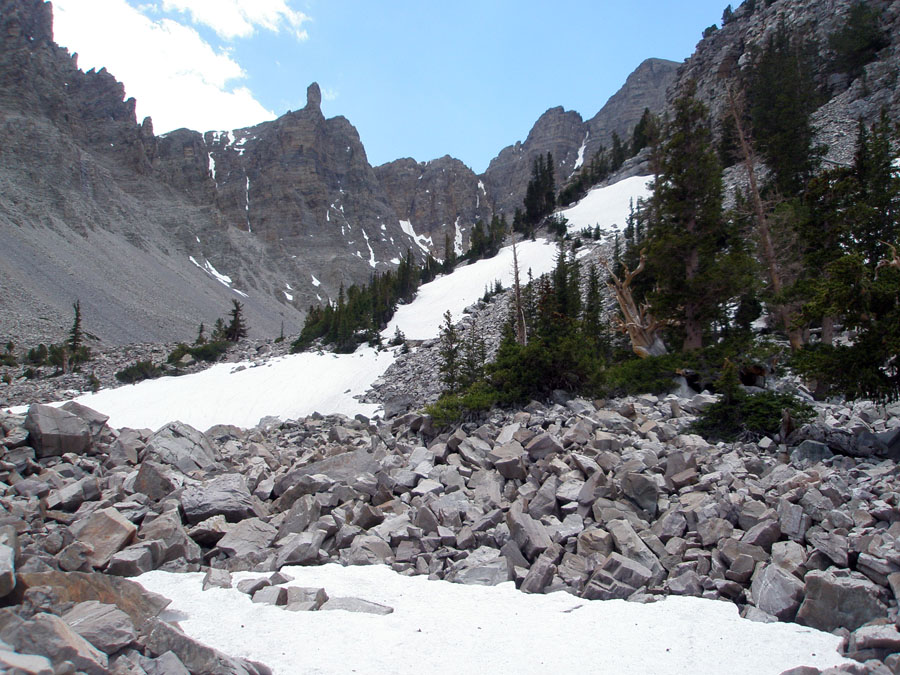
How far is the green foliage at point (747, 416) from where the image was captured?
9.68 metres

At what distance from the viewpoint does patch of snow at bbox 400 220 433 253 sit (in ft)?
622

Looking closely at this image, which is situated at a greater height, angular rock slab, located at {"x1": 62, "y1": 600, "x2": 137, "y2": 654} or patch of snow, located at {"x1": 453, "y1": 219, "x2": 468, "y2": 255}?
patch of snow, located at {"x1": 453, "y1": 219, "x2": 468, "y2": 255}

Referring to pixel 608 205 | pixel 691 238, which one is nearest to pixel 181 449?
pixel 691 238

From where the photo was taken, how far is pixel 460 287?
56.7 meters

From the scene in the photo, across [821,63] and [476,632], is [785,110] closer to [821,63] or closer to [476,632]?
[821,63]

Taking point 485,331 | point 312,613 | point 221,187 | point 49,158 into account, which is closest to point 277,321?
point 49,158

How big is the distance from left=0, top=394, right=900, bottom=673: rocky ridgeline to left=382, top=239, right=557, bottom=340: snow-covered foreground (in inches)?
1279

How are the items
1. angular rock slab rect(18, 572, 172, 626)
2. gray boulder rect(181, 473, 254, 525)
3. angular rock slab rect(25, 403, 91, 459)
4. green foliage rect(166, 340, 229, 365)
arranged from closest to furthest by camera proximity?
angular rock slab rect(18, 572, 172, 626)
gray boulder rect(181, 473, 254, 525)
angular rock slab rect(25, 403, 91, 459)
green foliage rect(166, 340, 229, 365)

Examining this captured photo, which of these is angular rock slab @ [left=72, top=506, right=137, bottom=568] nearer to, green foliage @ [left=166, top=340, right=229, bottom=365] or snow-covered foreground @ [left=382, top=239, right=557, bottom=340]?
snow-covered foreground @ [left=382, top=239, right=557, bottom=340]

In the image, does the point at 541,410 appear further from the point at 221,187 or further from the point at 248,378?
the point at 221,187

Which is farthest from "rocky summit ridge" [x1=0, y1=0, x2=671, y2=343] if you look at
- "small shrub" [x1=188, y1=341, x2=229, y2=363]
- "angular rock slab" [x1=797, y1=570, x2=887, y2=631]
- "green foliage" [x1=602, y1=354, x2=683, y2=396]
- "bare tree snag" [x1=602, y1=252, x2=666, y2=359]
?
"angular rock slab" [x1=797, y1=570, x2=887, y2=631]

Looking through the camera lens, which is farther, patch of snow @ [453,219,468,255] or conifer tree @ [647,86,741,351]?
patch of snow @ [453,219,468,255]

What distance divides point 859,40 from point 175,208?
13679cm

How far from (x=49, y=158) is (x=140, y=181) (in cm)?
2905
